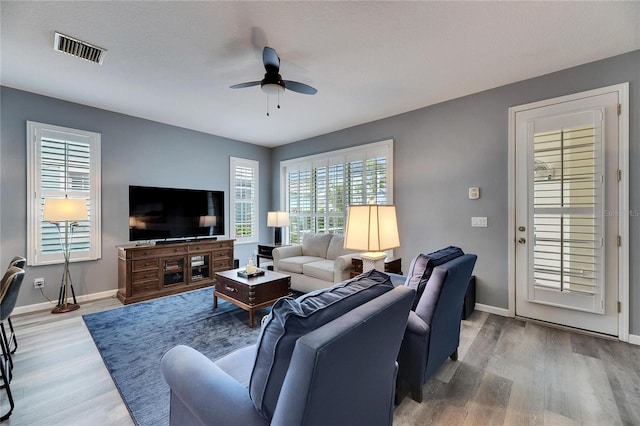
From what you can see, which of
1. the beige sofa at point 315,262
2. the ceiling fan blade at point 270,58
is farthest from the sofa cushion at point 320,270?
the ceiling fan blade at point 270,58

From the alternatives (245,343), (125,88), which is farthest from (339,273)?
(125,88)

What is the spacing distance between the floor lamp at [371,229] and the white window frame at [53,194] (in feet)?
12.1

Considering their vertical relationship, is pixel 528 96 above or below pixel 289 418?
above

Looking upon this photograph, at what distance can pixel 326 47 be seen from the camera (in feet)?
7.88

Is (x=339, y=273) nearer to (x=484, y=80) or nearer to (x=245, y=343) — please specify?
(x=245, y=343)

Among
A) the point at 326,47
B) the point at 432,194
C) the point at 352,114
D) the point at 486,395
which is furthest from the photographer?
the point at 352,114

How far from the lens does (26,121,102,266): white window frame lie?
10.7 feet

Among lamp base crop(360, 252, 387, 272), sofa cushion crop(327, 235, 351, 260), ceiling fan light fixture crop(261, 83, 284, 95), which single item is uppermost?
ceiling fan light fixture crop(261, 83, 284, 95)

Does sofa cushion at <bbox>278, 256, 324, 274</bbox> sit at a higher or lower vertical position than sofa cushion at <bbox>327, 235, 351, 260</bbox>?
lower

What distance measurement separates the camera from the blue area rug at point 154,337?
1793mm

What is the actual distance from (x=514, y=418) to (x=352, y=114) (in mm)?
3738

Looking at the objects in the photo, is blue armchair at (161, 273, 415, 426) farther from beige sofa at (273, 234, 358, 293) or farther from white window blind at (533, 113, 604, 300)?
white window blind at (533, 113, 604, 300)

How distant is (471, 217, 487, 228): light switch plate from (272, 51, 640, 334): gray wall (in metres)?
0.05

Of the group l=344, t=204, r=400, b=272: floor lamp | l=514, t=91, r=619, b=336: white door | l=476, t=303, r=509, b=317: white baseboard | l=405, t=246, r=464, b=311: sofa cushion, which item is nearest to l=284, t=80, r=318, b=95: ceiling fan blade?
l=344, t=204, r=400, b=272: floor lamp
